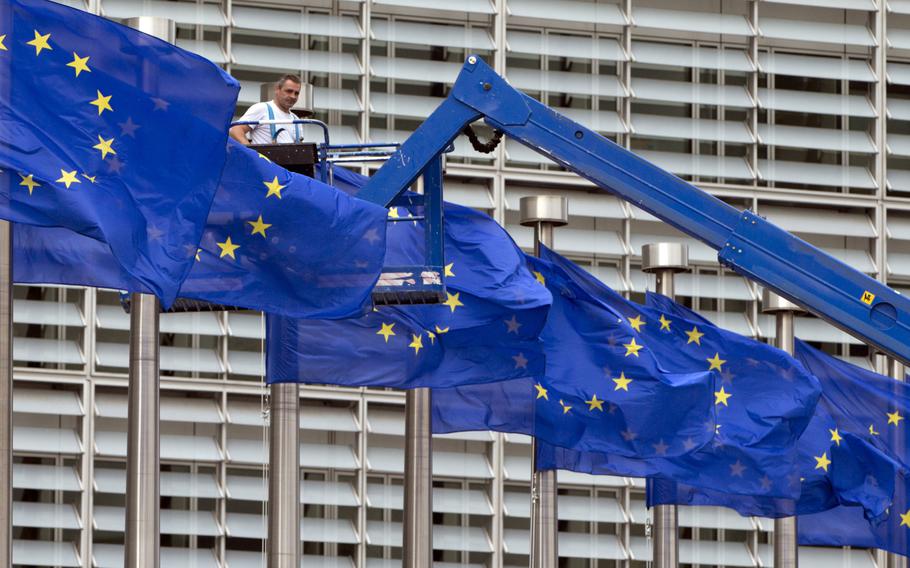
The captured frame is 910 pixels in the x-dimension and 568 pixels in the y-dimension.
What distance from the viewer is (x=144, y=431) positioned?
996 inches

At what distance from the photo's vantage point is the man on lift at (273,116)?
2525cm

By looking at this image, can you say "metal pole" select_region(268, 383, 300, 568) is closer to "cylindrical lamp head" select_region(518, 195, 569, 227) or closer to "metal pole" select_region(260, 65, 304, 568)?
"metal pole" select_region(260, 65, 304, 568)

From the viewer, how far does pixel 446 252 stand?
27.9 metres

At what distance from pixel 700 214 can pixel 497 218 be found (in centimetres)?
1460

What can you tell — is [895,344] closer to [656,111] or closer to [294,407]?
[294,407]

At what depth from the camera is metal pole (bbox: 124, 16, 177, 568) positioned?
24.8 m

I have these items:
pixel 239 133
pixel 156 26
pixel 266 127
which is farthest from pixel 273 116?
pixel 156 26

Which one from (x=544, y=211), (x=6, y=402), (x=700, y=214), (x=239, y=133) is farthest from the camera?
(x=544, y=211)

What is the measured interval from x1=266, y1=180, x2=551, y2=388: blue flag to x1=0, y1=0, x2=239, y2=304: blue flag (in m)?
4.97

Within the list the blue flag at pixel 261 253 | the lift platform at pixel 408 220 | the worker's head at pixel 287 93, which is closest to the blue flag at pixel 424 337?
the lift platform at pixel 408 220

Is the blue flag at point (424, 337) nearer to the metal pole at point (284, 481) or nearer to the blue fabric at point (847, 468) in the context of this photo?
the metal pole at point (284, 481)

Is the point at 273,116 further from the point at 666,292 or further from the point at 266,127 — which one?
the point at 666,292

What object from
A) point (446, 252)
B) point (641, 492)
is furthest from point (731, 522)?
point (446, 252)

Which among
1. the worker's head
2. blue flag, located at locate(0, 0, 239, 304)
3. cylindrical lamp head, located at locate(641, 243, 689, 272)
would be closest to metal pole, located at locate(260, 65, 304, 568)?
the worker's head
